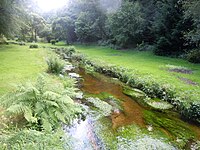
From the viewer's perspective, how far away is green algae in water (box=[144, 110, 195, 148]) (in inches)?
362

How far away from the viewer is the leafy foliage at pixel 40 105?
8000 mm

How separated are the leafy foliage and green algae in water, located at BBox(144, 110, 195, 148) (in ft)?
12.2

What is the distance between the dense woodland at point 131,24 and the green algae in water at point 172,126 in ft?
39.0

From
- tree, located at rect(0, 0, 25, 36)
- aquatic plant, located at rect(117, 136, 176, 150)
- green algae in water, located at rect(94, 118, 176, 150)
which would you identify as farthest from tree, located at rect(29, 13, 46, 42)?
aquatic plant, located at rect(117, 136, 176, 150)

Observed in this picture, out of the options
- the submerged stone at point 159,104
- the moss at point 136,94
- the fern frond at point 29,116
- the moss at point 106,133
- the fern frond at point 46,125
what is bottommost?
the moss at point 136,94

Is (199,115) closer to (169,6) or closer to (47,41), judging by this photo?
(169,6)

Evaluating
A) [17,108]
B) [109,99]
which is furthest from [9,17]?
[17,108]

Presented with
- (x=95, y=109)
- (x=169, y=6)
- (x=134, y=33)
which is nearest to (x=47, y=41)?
(x=134, y=33)

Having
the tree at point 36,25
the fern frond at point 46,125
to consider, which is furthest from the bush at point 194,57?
the tree at point 36,25

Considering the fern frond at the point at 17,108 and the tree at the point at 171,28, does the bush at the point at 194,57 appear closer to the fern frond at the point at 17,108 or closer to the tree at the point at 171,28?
the tree at the point at 171,28

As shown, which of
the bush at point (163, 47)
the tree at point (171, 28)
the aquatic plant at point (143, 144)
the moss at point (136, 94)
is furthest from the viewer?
the bush at point (163, 47)

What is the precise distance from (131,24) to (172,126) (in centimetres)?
2971

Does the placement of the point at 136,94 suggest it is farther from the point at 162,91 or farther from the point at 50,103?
the point at 50,103

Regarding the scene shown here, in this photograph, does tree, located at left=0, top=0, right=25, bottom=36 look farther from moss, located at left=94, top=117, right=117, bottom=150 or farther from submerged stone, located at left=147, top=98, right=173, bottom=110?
moss, located at left=94, top=117, right=117, bottom=150
